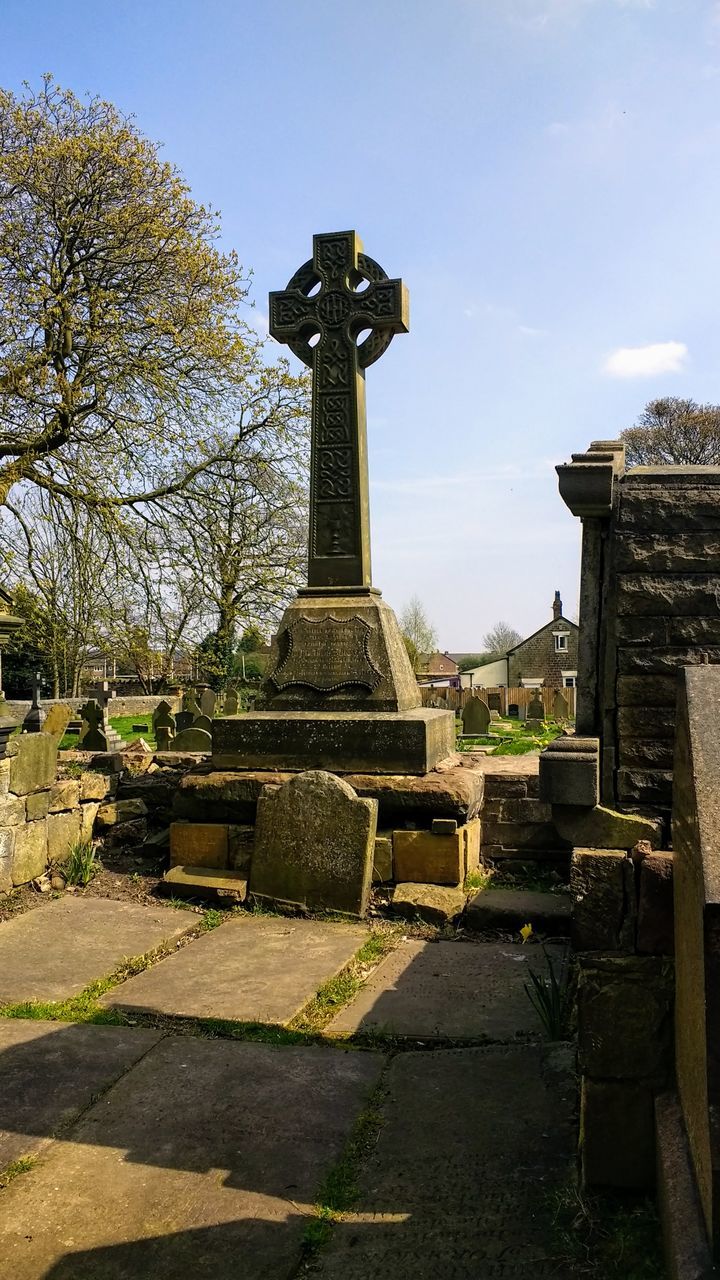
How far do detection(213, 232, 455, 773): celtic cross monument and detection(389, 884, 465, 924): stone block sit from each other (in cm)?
78

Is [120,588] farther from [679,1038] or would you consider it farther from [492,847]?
[679,1038]

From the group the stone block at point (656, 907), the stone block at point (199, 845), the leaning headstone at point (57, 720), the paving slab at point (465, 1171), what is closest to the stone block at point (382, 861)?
the stone block at point (199, 845)

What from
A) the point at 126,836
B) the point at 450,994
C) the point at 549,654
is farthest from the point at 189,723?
the point at 549,654

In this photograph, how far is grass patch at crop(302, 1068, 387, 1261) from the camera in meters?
2.23

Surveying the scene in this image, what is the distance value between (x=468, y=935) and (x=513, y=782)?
1.53 m

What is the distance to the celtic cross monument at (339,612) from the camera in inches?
232

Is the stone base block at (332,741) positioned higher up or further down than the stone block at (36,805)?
higher up

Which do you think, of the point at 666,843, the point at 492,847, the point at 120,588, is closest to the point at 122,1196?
the point at 666,843

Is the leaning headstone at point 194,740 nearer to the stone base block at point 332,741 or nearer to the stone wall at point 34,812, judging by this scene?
the stone wall at point 34,812

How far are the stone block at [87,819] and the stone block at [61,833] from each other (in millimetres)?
38

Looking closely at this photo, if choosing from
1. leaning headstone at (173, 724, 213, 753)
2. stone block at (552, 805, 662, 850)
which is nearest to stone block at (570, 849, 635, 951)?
stone block at (552, 805, 662, 850)

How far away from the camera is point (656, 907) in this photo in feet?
7.34

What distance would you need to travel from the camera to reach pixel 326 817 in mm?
5207

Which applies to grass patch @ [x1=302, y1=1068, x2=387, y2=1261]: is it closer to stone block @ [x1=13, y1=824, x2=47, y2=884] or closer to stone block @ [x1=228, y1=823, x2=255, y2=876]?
stone block @ [x1=228, y1=823, x2=255, y2=876]
